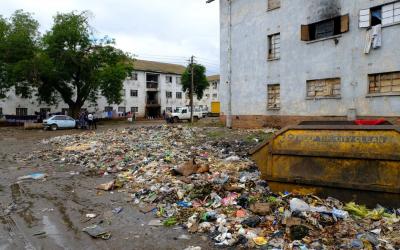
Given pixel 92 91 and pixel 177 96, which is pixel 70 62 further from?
pixel 177 96

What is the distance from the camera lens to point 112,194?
7875 mm

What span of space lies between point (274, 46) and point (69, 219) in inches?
699

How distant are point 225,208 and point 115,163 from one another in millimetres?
6366

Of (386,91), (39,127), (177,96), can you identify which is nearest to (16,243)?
(386,91)

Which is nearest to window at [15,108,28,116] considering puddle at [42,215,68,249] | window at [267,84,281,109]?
window at [267,84,281,109]

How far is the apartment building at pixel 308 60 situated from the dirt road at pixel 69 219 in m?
13.2

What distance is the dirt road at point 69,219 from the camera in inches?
199

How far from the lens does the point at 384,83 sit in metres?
16.5

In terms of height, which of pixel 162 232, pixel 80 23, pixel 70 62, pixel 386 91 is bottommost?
pixel 162 232

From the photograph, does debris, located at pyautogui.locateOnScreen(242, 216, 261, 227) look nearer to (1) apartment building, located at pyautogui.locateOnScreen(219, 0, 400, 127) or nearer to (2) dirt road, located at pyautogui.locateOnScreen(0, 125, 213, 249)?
(2) dirt road, located at pyautogui.locateOnScreen(0, 125, 213, 249)

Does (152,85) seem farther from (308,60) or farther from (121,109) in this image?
(308,60)

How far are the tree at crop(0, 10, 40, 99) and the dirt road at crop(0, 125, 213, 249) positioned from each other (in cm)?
2768

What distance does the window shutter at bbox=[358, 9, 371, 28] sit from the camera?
16.6 m

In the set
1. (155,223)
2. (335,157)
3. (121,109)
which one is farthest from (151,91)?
(335,157)
